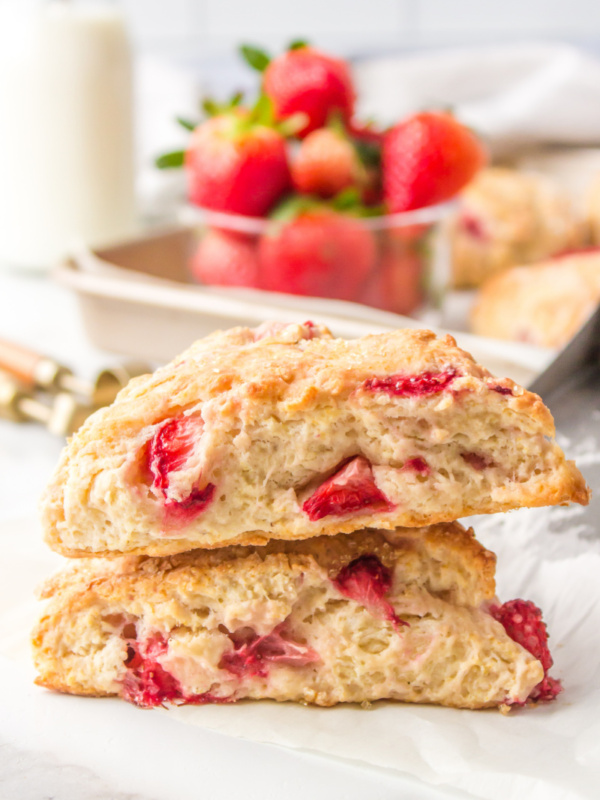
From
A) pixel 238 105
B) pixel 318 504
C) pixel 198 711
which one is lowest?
pixel 198 711

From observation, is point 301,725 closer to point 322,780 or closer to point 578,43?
point 322,780

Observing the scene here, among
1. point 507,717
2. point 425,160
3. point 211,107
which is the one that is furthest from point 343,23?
point 507,717

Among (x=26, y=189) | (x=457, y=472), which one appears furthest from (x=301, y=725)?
(x=26, y=189)

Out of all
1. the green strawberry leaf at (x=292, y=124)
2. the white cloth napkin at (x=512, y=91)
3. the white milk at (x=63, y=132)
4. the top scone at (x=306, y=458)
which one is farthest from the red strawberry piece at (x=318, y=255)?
the top scone at (x=306, y=458)

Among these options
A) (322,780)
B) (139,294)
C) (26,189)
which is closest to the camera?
(322,780)

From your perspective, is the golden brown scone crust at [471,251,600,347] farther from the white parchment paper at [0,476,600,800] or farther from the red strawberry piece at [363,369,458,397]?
the red strawberry piece at [363,369,458,397]

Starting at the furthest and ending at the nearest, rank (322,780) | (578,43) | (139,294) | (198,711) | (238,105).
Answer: (578,43) < (238,105) < (139,294) < (198,711) < (322,780)
